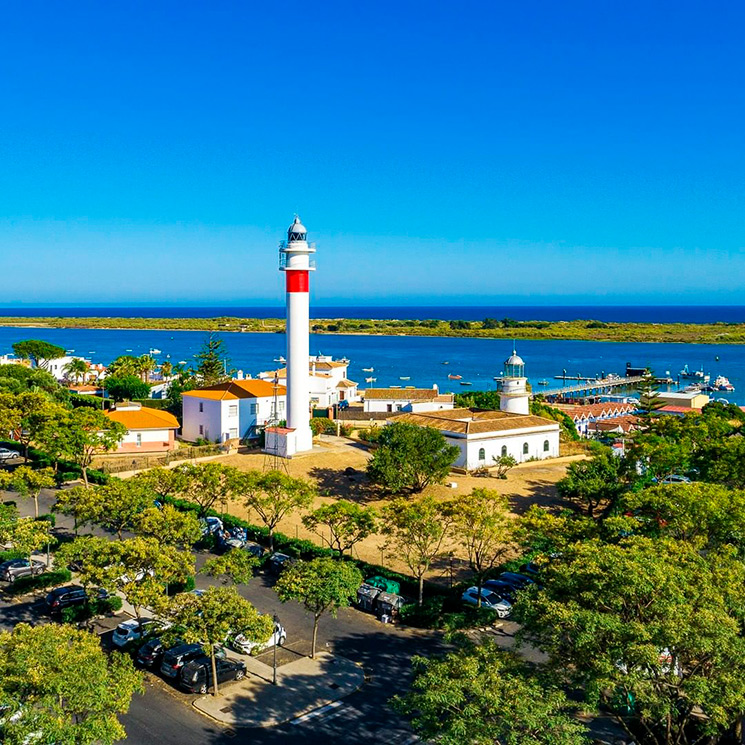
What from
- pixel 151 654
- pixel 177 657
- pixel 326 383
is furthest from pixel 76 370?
pixel 177 657

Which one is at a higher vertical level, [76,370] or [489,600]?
[76,370]

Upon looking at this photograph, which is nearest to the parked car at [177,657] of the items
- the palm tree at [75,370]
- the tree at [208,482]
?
the tree at [208,482]

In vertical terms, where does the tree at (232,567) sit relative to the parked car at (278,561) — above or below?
above

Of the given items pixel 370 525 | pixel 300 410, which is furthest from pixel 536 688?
pixel 300 410

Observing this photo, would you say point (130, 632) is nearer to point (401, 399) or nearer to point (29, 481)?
point (29, 481)

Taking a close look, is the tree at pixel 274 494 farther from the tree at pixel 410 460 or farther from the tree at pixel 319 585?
the tree at pixel 410 460

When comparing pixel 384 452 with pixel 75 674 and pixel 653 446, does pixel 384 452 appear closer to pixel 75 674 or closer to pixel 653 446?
pixel 653 446

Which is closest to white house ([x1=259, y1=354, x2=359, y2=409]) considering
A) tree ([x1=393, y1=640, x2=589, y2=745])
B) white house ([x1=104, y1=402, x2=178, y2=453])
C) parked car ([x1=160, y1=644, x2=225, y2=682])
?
white house ([x1=104, y1=402, x2=178, y2=453])
